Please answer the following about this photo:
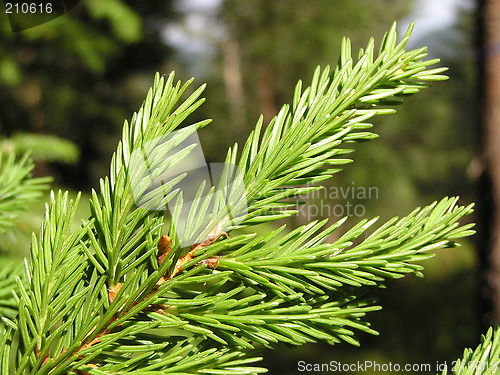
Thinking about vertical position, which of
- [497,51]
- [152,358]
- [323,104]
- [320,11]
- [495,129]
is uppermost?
[320,11]

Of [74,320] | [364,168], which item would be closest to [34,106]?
[74,320]

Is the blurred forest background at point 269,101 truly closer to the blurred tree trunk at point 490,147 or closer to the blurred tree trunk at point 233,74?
the blurred tree trunk at point 233,74

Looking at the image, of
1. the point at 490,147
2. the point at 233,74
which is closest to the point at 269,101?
the point at 233,74

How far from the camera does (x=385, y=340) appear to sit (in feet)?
18.1

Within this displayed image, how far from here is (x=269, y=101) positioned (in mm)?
5555

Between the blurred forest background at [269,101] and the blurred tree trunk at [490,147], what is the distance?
0.25 metres

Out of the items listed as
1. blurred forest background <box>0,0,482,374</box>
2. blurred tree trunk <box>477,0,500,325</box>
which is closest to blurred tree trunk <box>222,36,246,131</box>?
blurred forest background <box>0,0,482,374</box>

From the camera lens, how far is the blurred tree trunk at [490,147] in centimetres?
122

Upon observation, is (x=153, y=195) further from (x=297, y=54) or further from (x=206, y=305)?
(x=297, y=54)

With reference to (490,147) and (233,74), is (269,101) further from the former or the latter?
(490,147)

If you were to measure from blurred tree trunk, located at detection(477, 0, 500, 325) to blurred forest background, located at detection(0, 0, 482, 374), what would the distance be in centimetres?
25

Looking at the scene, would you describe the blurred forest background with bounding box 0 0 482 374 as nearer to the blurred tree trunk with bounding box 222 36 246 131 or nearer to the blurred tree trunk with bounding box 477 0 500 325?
the blurred tree trunk with bounding box 222 36 246 131

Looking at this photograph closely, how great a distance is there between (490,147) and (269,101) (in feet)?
14.3

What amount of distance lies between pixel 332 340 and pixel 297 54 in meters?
5.35
